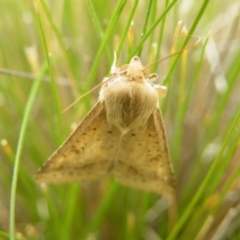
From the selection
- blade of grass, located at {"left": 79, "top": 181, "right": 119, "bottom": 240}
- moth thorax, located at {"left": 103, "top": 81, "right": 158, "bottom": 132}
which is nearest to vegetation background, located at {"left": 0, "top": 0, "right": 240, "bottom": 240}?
blade of grass, located at {"left": 79, "top": 181, "right": 119, "bottom": 240}

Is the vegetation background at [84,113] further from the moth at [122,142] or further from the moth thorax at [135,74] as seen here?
the moth thorax at [135,74]

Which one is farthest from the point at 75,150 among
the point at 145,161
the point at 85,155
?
the point at 145,161

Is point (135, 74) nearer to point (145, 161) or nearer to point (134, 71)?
point (134, 71)

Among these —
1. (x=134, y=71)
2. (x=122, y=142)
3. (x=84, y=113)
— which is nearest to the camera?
(x=134, y=71)

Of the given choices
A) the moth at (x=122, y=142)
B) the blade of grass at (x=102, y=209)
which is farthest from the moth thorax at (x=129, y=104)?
the blade of grass at (x=102, y=209)

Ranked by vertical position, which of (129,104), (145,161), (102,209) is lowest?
(102,209)

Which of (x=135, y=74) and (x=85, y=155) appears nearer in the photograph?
(x=135, y=74)

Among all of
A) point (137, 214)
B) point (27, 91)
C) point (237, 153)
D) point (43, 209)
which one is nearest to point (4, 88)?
point (27, 91)
